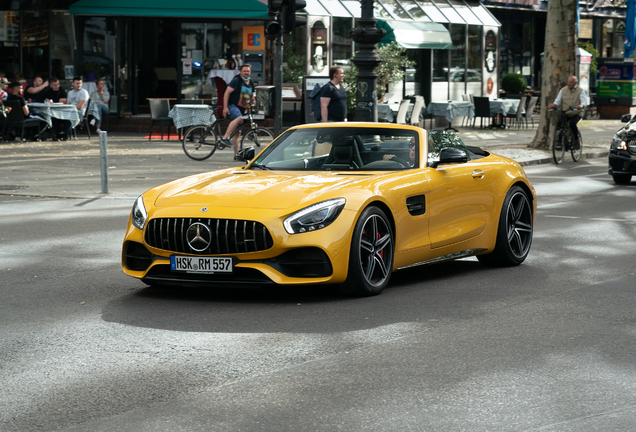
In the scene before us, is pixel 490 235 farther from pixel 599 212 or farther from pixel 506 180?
pixel 599 212

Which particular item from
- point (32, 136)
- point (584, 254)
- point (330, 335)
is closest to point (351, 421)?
point (330, 335)

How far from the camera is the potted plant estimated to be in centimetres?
3042

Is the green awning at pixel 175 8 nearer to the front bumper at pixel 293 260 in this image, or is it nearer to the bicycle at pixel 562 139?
the bicycle at pixel 562 139

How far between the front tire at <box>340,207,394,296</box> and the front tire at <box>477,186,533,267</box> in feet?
5.26

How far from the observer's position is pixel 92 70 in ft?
100.0

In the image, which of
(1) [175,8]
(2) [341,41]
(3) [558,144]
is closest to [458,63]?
(2) [341,41]

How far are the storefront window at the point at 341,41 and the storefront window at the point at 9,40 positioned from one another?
Answer: 375 inches

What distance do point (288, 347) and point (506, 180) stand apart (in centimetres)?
372

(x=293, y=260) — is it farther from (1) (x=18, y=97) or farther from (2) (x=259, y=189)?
(1) (x=18, y=97)

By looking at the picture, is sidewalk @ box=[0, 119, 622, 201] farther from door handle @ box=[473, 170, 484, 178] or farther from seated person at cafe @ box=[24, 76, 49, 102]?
door handle @ box=[473, 170, 484, 178]

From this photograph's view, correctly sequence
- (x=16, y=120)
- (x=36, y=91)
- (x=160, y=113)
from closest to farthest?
(x=16, y=120) → (x=160, y=113) → (x=36, y=91)

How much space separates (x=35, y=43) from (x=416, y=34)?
11.9 m

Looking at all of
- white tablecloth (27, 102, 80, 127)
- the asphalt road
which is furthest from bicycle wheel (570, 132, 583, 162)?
the asphalt road

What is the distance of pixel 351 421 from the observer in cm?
450
